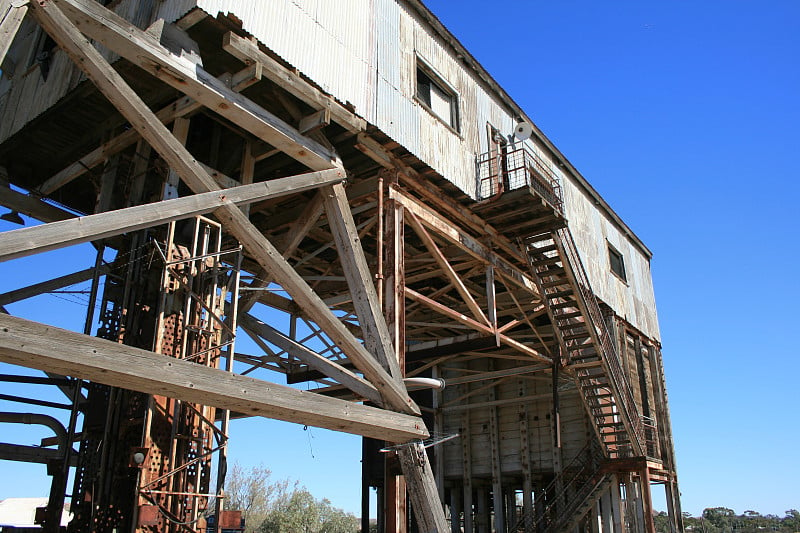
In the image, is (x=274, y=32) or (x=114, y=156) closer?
(x=274, y=32)

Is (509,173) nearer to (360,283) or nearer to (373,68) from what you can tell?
(373,68)

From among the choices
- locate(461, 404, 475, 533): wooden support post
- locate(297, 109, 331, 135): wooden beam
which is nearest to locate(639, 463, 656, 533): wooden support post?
locate(461, 404, 475, 533): wooden support post

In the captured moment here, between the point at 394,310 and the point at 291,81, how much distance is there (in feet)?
14.6

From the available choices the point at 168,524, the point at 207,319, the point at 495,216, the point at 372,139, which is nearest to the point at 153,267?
the point at 207,319

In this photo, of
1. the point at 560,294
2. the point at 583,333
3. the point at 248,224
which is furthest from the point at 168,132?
the point at 583,333

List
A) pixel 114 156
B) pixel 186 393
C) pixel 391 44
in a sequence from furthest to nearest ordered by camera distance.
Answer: pixel 391 44 < pixel 114 156 < pixel 186 393

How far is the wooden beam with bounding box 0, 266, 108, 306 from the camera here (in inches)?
487

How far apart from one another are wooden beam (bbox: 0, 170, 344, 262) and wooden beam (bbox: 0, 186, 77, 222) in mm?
6792

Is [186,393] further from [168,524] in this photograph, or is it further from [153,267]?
[153,267]

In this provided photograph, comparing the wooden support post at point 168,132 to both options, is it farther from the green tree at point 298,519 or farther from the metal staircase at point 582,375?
the green tree at point 298,519

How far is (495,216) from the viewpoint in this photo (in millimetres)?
16594

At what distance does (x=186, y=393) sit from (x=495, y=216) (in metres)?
11.0

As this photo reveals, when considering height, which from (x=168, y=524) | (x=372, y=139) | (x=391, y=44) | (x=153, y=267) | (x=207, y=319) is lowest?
(x=168, y=524)

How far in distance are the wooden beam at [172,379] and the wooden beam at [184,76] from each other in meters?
4.03
